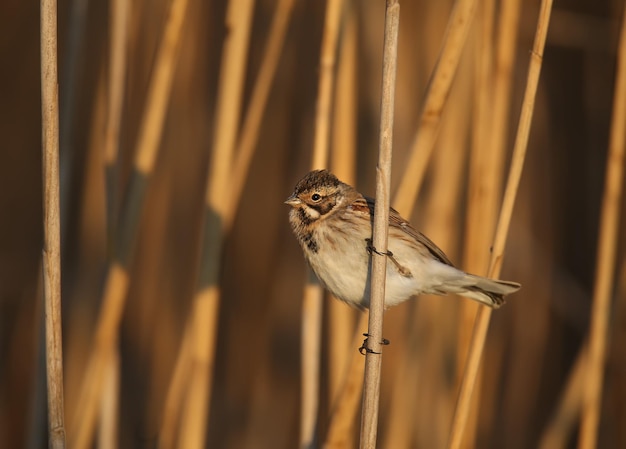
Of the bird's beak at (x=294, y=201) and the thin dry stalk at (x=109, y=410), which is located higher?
the bird's beak at (x=294, y=201)

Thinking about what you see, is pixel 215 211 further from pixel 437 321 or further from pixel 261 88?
pixel 437 321

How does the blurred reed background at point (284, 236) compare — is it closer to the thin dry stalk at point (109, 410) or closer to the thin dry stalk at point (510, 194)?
the thin dry stalk at point (109, 410)

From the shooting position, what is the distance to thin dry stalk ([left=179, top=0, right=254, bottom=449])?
9.04 ft

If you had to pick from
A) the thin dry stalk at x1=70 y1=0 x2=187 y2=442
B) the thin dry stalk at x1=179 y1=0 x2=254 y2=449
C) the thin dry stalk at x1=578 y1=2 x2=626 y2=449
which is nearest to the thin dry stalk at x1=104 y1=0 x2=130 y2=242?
the thin dry stalk at x1=70 y1=0 x2=187 y2=442

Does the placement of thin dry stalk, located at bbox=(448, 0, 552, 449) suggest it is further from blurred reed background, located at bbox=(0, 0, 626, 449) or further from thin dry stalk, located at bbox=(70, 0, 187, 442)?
thin dry stalk, located at bbox=(70, 0, 187, 442)

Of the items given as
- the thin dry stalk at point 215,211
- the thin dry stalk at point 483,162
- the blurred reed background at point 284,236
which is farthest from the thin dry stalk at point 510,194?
the thin dry stalk at point 215,211

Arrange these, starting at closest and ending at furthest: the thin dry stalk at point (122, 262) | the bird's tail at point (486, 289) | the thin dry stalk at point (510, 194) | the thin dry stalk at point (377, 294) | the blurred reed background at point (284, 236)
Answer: the thin dry stalk at point (377, 294)
the thin dry stalk at point (510, 194)
the bird's tail at point (486, 289)
the thin dry stalk at point (122, 262)
the blurred reed background at point (284, 236)

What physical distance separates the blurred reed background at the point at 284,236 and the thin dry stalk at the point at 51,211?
1000mm

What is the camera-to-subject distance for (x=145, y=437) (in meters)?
4.05

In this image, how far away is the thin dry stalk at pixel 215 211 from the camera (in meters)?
2.75

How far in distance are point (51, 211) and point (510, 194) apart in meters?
1.24

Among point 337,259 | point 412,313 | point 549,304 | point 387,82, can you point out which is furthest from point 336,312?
point 549,304

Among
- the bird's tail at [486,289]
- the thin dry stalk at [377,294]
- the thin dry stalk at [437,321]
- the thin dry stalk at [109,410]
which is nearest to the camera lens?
the thin dry stalk at [377,294]

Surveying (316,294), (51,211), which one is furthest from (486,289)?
(51,211)
